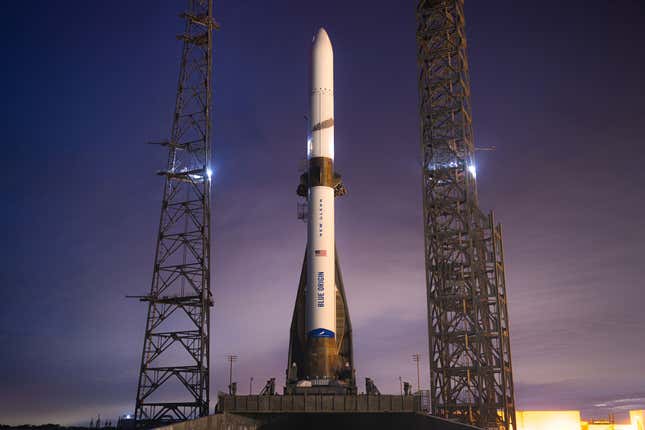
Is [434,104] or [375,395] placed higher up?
[434,104]

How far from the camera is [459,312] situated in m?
54.6

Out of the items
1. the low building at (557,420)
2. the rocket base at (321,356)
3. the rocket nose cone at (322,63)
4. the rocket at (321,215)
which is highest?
the rocket nose cone at (322,63)

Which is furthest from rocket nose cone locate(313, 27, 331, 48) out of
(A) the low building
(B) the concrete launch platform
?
(A) the low building

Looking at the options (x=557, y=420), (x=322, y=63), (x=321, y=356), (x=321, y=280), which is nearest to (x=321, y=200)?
(x=321, y=280)

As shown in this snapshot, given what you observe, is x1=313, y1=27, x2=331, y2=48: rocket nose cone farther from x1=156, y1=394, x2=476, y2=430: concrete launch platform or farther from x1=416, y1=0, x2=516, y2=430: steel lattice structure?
x1=156, y1=394, x2=476, y2=430: concrete launch platform

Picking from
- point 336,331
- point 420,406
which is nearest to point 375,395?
point 420,406

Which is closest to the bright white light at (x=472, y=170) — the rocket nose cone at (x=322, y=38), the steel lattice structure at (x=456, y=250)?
the steel lattice structure at (x=456, y=250)

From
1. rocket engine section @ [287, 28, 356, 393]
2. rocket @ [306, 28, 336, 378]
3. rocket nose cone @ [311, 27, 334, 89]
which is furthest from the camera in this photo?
rocket nose cone @ [311, 27, 334, 89]

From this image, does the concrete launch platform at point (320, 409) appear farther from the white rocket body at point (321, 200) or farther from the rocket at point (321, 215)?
the white rocket body at point (321, 200)

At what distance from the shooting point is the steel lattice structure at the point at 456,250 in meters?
52.7

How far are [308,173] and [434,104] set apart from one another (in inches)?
599

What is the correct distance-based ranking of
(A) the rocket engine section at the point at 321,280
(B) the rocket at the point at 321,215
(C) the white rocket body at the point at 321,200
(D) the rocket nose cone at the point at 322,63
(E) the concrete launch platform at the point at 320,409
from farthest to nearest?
(D) the rocket nose cone at the point at 322,63 < (C) the white rocket body at the point at 321,200 < (B) the rocket at the point at 321,215 < (A) the rocket engine section at the point at 321,280 < (E) the concrete launch platform at the point at 320,409

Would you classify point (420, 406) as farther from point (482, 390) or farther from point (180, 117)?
point (180, 117)

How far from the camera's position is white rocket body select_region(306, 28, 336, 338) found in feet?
156
